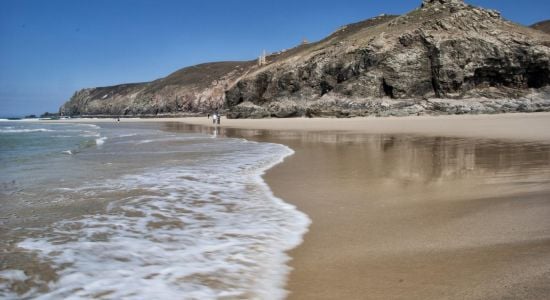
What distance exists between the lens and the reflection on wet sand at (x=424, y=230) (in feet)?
8.49

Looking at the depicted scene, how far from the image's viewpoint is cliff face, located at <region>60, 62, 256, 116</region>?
259ft

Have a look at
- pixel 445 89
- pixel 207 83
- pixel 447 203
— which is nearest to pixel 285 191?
pixel 447 203

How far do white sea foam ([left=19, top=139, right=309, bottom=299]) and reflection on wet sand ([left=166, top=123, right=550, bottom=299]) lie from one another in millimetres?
326

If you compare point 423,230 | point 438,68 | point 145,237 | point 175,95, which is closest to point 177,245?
point 145,237

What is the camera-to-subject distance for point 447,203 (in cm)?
480

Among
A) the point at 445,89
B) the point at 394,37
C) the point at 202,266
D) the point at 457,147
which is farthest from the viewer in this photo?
the point at 394,37

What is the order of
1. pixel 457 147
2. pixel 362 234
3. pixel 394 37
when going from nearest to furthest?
1. pixel 362 234
2. pixel 457 147
3. pixel 394 37

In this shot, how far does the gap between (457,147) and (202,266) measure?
9.60m

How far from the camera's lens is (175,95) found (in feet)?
282

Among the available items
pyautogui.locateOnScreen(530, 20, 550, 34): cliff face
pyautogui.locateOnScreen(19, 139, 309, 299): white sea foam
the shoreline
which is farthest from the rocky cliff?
pyautogui.locateOnScreen(530, 20, 550, 34): cliff face

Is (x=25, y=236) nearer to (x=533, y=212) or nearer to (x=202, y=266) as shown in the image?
(x=202, y=266)

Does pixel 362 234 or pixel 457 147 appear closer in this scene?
pixel 362 234

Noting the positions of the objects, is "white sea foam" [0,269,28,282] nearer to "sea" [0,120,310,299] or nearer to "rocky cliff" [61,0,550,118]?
"sea" [0,120,310,299]

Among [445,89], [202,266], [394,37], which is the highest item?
[394,37]
